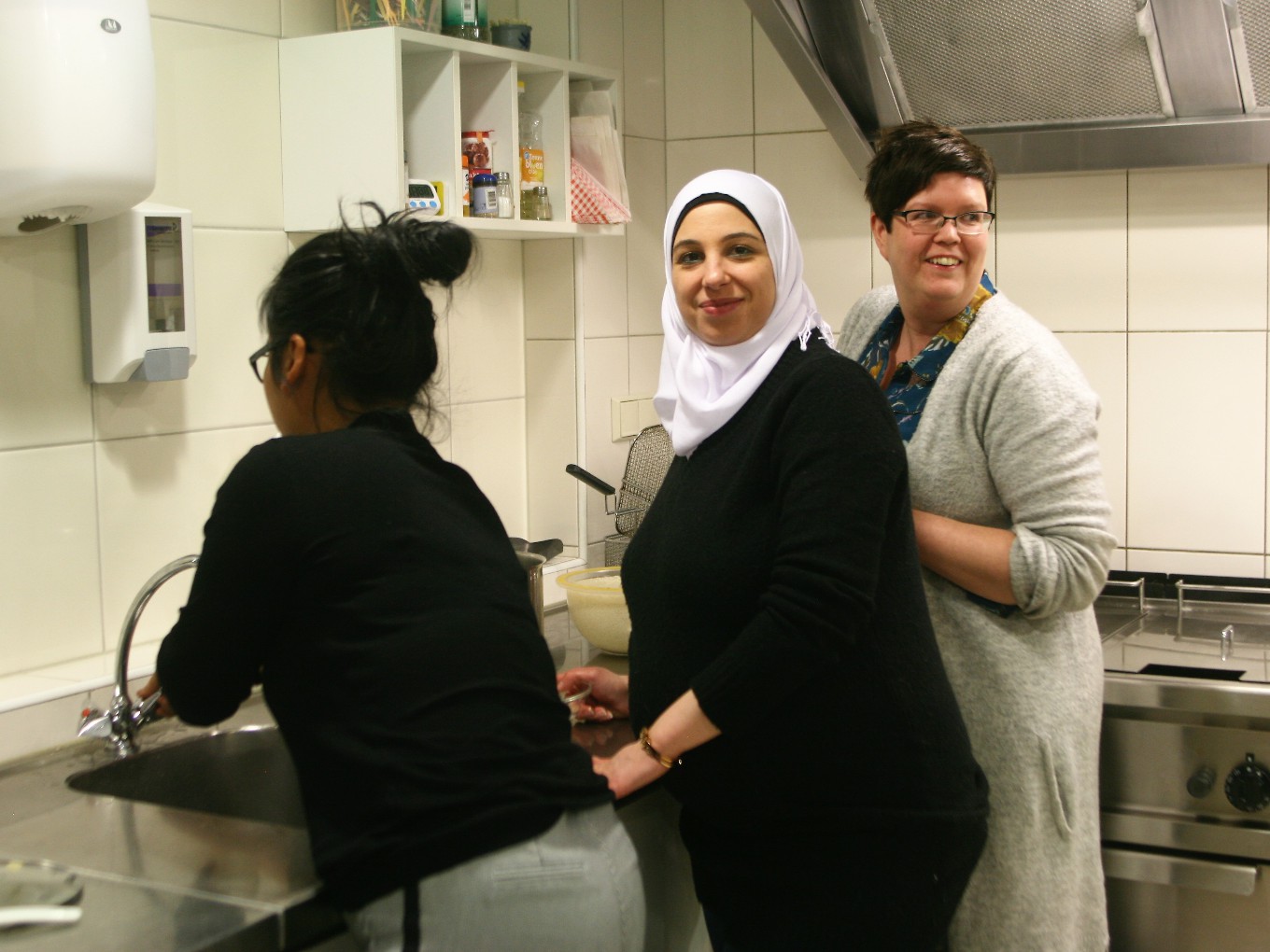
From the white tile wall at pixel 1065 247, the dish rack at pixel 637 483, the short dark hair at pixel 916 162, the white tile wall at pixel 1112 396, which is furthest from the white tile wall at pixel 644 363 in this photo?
the short dark hair at pixel 916 162

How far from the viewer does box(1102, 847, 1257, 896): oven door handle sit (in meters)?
1.82

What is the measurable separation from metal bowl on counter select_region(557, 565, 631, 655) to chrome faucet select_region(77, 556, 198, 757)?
0.61 meters

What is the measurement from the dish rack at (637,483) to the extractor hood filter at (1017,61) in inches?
28.5

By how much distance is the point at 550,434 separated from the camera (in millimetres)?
2432

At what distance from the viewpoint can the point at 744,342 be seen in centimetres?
139

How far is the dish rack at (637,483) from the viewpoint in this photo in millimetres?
2352

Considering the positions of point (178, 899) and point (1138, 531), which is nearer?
point (178, 899)

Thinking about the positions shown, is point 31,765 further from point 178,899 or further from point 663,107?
point 663,107

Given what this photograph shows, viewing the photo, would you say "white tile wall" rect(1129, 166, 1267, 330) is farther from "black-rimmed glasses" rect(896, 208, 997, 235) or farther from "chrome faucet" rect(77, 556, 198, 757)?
"chrome faucet" rect(77, 556, 198, 757)

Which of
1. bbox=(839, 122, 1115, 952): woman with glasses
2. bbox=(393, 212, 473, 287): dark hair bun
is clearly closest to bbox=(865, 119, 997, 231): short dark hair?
bbox=(839, 122, 1115, 952): woman with glasses

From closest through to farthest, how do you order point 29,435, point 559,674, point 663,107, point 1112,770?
→ 1. point 29,435
2. point 559,674
3. point 1112,770
4. point 663,107

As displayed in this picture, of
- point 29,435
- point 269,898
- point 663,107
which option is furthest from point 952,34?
point 269,898

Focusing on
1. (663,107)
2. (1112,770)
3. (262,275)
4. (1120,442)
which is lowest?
(1112,770)

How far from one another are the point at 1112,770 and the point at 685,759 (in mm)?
797
